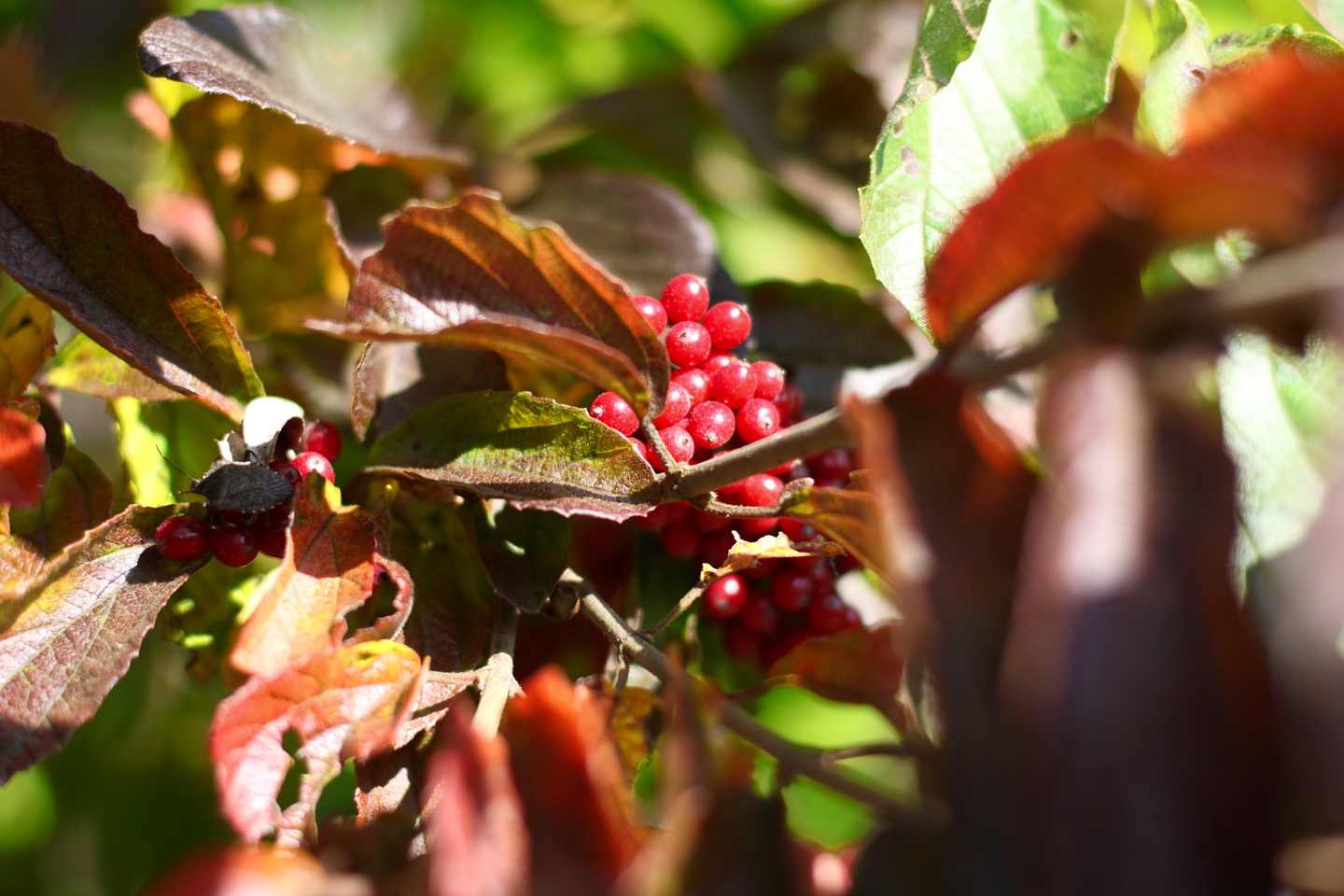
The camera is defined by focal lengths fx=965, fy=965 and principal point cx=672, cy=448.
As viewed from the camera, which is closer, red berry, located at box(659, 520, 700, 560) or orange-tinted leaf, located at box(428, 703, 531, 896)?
orange-tinted leaf, located at box(428, 703, 531, 896)

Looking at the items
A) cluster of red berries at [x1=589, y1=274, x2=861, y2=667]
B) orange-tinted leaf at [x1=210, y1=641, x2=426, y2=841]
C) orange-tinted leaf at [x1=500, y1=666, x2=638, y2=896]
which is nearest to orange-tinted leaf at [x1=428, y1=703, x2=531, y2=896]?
orange-tinted leaf at [x1=500, y1=666, x2=638, y2=896]

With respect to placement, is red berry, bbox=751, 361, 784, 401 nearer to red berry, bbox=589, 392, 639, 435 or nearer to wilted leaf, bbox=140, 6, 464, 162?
red berry, bbox=589, 392, 639, 435

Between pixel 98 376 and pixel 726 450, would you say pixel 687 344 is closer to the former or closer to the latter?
pixel 726 450

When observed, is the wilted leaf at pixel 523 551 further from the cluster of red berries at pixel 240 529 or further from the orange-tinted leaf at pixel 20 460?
the orange-tinted leaf at pixel 20 460

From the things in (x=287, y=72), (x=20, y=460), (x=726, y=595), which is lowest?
(x=726, y=595)

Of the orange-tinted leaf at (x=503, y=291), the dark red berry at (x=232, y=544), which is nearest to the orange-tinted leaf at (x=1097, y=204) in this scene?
the orange-tinted leaf at (x=503, y=291)

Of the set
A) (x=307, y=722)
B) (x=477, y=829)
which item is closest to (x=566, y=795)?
(x=477, y=829)

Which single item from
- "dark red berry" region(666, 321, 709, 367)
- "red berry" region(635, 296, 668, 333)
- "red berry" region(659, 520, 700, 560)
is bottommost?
"red berry" region(659, 520, 700, 560)
